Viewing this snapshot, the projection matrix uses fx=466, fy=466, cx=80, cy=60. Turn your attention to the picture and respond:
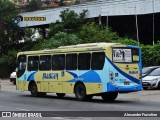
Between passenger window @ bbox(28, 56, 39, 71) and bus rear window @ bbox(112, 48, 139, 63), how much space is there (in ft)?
20.7

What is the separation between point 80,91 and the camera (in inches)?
934

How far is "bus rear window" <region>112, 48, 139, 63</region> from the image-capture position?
22.4 metres

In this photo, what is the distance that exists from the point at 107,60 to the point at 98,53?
0.74 meters

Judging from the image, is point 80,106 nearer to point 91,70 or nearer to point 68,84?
point 91,70

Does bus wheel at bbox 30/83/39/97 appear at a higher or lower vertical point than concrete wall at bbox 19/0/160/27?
lower

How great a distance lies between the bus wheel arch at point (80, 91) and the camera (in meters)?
23.3

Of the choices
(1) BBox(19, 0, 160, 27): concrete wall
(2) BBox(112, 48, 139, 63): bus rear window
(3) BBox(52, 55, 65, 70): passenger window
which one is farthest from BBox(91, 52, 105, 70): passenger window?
(1) BBox(19, 0, 160, 27): concrete wall

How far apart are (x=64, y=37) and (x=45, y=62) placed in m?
21.3

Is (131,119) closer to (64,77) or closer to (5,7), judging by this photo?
(64,77)

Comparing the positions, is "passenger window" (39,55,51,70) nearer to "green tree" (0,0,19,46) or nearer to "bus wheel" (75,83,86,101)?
"bus wheel" (75,83,86,101)

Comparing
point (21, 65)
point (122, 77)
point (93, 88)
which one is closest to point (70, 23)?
point (21, 65)

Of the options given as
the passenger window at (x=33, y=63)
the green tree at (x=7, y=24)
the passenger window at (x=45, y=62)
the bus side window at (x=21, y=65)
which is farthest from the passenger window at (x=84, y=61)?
the green tree at (x=7, y=24)

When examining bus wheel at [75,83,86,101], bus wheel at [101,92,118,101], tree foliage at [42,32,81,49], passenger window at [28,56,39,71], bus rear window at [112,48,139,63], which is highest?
tree foliage at [42,32,81,49]

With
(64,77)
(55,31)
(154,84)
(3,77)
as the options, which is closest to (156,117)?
(64,77)
